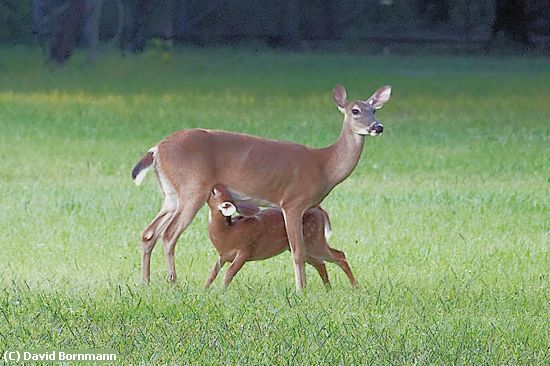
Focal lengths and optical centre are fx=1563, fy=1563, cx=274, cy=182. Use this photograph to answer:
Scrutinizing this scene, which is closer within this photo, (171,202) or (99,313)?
(99,313)

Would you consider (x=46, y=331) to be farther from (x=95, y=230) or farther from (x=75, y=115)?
(x=75, y=115)

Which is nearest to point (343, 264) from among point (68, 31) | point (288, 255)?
point (288, 255)

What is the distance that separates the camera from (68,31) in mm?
29875

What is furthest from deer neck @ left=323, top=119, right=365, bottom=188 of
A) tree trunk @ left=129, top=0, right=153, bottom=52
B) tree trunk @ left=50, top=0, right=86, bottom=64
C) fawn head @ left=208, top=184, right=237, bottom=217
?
tree trunk @ left=129, top=0, right=153, bottom=52

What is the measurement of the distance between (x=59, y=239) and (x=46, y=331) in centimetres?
309

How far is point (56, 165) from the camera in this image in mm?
14438

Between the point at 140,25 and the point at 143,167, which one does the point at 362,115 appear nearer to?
the point at 143,167

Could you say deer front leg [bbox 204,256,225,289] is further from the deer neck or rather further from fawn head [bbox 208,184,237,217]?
the deer neck

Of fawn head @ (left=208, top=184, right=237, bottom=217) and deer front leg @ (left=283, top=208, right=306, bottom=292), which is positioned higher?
fawn head @ (left=208, top=184, right=237, bottom=217)

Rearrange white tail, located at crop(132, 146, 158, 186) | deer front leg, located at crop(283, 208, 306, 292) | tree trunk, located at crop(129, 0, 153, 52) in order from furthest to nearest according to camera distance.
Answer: tree trunk, located at crop(129, 0, 153, 52), white tail, located at crop(132, 146, 158, 186), deer front leg, located at crop(283, 208, 306, 292)

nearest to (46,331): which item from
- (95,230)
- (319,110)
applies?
(95,230)

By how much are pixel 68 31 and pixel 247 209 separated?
879 inches

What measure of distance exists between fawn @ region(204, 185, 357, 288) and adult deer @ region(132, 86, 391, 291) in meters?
0.09

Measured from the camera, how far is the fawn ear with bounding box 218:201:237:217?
764cm
